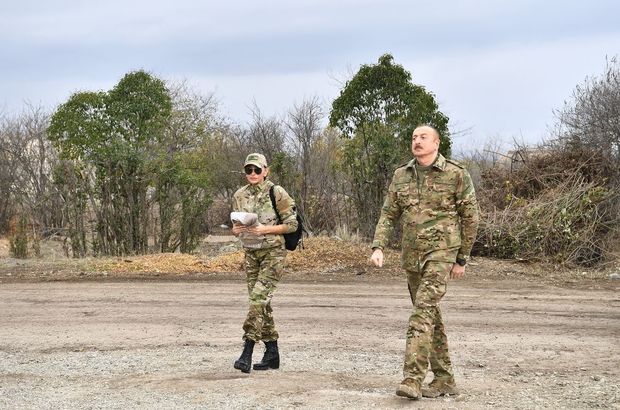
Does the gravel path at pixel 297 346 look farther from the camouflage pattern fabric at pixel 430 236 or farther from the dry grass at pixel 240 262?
the dry grass at pixel 240 262

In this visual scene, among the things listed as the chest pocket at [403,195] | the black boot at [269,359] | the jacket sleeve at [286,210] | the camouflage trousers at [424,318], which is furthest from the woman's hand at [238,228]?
the camouflage trousers at [424,318]

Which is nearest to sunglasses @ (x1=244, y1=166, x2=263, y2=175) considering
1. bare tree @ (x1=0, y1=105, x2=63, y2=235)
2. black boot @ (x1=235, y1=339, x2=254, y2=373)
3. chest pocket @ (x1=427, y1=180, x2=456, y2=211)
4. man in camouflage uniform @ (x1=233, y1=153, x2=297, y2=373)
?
man in camouflage uniform @ (x1=233, y1=153, x2=297, y2=373)

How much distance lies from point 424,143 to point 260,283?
2.08 meters

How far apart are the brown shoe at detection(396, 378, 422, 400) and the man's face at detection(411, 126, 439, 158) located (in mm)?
1777

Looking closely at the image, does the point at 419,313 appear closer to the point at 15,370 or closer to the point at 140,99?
the point at 15,370

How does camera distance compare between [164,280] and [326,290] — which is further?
[164,280]

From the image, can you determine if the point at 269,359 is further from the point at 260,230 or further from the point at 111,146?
the point at 111,146

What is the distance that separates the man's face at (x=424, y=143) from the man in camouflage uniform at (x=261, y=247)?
5.13ft

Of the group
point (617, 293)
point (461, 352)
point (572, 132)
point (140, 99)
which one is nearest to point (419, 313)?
point (461, 352)

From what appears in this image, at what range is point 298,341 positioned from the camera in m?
9.73

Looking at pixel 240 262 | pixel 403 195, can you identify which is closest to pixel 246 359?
pixel 403 195

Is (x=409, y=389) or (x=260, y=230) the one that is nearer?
(x=409, y=389)

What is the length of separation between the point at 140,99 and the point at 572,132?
1114 centimetres

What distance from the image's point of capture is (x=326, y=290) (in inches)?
563
